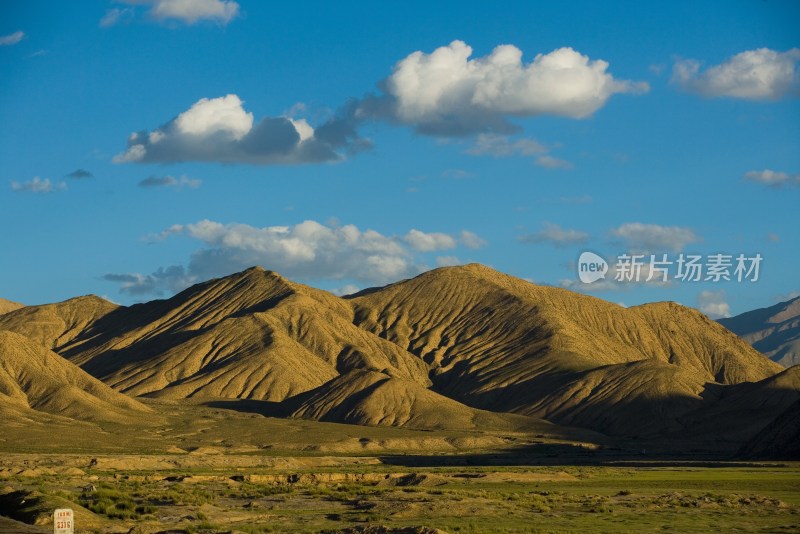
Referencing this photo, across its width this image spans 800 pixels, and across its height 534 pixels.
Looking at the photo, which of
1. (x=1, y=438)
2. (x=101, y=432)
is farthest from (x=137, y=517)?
(x=101, y=432)

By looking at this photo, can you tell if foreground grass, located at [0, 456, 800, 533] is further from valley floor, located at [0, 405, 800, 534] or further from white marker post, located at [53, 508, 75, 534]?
white marker post, located at [53, 508, 75, 534]

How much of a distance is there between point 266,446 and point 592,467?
2425 inches

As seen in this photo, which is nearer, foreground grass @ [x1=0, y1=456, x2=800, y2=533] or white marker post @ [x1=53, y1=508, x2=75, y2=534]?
white marker post @ [x1=53, y1=508, x2=75, y2=534]

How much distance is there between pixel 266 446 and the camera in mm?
178750

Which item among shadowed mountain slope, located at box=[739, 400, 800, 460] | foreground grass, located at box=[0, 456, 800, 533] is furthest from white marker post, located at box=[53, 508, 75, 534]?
shadowed mountain slope, located at box=[739, 400, 800, 460]

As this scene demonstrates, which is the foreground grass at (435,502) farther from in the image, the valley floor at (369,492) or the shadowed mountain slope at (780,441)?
the shadowed mountain slope at (780,441)

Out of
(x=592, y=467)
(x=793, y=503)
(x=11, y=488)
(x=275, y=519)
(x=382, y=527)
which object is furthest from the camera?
(x=592, y=467)

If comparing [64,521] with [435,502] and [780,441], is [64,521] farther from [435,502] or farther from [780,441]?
[780,441]

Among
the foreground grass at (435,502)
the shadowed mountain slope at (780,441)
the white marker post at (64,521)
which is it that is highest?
the shadowed mountain slope at (780,441)

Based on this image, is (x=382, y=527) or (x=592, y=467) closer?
(x=382, y=527)

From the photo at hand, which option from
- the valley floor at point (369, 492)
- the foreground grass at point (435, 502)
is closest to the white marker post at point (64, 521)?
the valley floor at point (369, 492)

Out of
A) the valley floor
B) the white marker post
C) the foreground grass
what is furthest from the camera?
the foreground grass

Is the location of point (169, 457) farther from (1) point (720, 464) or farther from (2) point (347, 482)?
(1) point (720, 464)

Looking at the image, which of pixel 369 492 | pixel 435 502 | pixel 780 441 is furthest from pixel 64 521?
pixel 780 441
